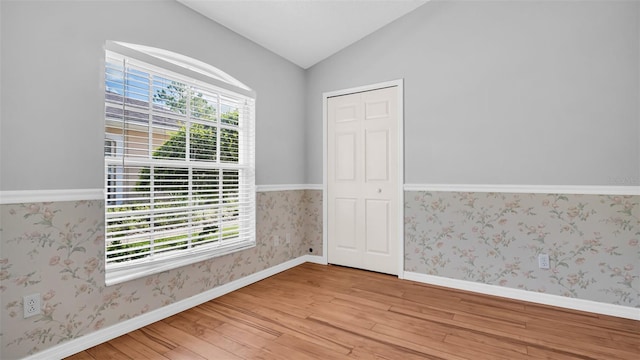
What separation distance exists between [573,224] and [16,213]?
12.6 ft

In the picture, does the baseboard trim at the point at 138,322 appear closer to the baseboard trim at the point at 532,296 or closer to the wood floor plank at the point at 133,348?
the wood floor plank at the point at 133,348

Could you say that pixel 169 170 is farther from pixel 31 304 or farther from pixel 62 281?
pixel 31 304

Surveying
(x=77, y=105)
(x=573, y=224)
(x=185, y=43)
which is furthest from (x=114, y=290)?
(x=573, y=224)

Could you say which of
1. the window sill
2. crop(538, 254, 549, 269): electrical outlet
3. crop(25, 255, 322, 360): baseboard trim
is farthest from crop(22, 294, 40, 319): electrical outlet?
crop(538, 254, 549, 269): electrical outlet

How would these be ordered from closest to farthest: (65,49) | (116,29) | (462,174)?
1. (65,49)
2. (116,29)
3. (462,174)

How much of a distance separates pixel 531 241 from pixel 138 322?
321 centimetres

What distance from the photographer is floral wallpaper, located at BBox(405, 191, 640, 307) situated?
2.36 metres

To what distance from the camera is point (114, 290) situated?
2064 mm

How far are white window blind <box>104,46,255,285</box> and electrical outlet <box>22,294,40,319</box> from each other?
1.18ft

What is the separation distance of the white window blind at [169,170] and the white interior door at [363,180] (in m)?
1.09

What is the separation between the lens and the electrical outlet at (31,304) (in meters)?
1.68

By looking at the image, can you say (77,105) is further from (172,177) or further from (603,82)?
(603,82)

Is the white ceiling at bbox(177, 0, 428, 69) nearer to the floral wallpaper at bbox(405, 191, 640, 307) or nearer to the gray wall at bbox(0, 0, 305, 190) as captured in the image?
the gray wall at bbox(0, 0, 305, 190)

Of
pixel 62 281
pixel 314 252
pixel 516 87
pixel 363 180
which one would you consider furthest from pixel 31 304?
pixel 516 87
